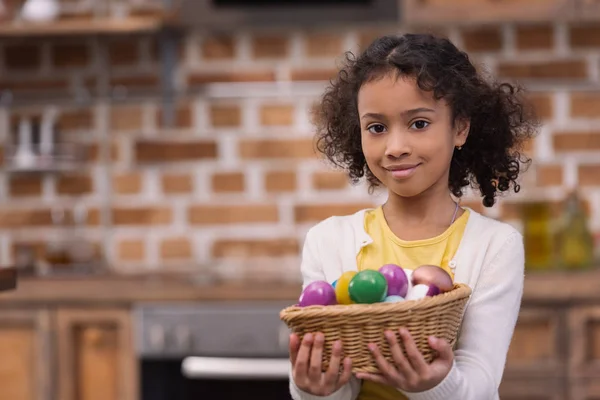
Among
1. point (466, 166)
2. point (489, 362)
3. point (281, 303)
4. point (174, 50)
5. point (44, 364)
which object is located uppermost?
point (174, 50)

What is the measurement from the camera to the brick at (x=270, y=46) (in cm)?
339

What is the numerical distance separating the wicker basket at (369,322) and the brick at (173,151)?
2316 millimetres

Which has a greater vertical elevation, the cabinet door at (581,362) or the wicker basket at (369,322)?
the wicker basket at (369,322)

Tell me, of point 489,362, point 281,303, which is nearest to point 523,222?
point 281,303

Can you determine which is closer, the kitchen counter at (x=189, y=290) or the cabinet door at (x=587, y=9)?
the kitchen counter at (x=189, y=290)

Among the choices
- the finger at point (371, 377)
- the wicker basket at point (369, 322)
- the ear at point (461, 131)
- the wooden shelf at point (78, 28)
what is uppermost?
the wooden shelf at point (78, 28)

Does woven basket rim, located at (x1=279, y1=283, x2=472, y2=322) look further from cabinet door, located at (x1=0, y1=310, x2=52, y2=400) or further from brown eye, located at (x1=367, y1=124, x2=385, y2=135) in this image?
cabinet door, located at (x1=0, y1=310, x2=52, y2=400)

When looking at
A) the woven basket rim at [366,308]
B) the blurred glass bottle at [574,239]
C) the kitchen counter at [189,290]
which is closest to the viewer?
the woven basket rim at [366,308]

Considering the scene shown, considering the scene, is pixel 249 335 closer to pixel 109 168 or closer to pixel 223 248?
pixel 223 248

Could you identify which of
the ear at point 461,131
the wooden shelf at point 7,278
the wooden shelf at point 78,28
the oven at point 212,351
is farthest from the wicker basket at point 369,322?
the wooden shelf at point 78,28

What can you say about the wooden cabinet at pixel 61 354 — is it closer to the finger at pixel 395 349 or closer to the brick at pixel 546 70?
the brick at pixel 546 70

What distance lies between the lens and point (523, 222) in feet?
10.00

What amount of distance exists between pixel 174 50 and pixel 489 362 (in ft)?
7.94

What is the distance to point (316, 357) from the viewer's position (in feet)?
3.66
